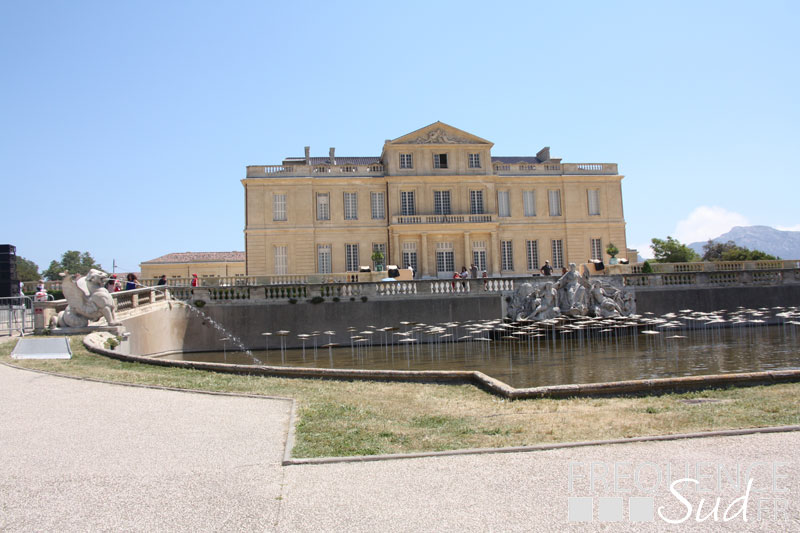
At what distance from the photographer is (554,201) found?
41750 millimetres

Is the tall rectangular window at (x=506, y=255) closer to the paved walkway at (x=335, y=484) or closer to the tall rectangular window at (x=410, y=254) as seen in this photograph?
the tall rectangular window at (x=410, y=254)

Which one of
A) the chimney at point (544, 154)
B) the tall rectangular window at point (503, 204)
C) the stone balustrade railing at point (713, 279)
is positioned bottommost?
the stone balustrade railing at point (713, 279)

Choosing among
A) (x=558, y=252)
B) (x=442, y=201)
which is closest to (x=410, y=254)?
(x=442, y=201)

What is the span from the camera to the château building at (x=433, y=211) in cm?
3916

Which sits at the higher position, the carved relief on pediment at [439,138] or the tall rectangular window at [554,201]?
the carved relief on pediment at [439,138]

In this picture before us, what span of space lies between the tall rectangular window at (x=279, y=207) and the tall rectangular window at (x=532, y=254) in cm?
1768

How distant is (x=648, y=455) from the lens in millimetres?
5727

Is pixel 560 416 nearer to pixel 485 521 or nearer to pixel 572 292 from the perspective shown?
pixel 485 521

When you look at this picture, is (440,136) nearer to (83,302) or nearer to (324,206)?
(324,206)

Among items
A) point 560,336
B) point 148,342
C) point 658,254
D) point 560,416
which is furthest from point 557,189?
point 560,416

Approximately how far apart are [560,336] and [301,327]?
39.1 feet

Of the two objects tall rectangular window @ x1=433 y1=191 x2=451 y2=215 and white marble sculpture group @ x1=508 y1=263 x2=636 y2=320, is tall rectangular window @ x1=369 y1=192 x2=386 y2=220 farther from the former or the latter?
white marble sculpture group @ x1=508 y1=263 x2=636 y2=320

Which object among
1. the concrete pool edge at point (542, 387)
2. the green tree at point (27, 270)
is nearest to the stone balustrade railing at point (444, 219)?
the concrete pool edge at point (542, 387)

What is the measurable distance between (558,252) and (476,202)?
7107 millimetres
